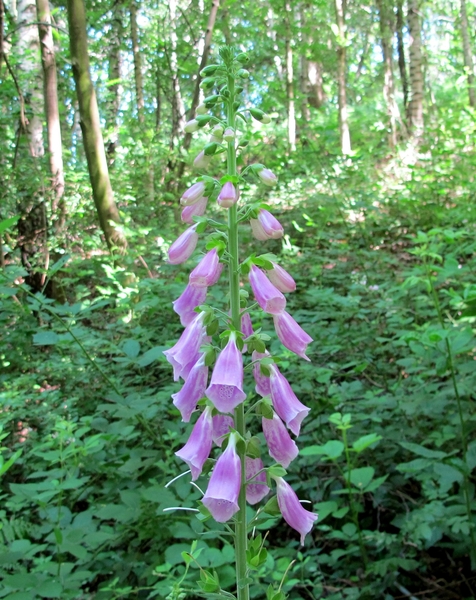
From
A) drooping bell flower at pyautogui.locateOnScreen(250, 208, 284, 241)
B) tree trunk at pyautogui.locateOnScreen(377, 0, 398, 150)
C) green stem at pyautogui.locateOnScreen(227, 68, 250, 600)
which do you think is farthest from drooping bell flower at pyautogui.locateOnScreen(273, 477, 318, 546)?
tree trunk at pyautogui.locateOnScreen(377, 0, 398, 150)

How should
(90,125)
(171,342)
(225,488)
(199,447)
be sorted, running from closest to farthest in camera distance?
(225,488) → (199,447) → (171,342) → (90,125)

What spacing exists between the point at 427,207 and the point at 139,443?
5779mm

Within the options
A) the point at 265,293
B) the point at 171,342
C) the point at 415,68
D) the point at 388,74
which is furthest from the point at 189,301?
the point at 388,74

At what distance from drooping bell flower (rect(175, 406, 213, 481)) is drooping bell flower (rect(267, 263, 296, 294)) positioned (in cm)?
45

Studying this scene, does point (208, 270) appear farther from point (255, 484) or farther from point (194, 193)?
point (255, 484)

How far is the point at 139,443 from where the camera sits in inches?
132

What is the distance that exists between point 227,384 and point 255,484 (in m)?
0.39

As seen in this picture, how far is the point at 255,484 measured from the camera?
1.45 metres

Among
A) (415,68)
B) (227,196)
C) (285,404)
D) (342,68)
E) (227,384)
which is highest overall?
(342,68)

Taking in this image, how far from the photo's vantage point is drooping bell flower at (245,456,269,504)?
1.45 m

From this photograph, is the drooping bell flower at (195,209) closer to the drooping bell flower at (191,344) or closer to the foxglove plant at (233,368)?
the foxglove plant at (233,368)

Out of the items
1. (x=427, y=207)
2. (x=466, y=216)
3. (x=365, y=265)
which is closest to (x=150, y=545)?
(x=365, y=265)

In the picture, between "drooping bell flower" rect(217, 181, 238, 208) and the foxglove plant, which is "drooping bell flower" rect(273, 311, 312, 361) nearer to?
the foxglove plant

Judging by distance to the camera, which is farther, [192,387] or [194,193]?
[194,193]
